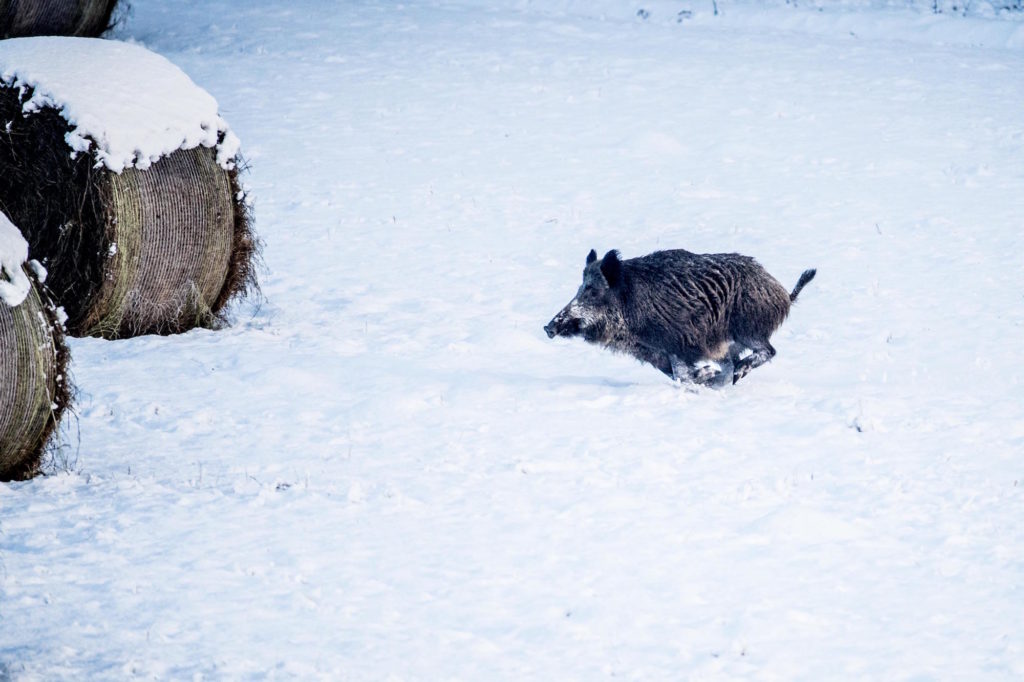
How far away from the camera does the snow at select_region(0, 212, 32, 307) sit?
589 cm

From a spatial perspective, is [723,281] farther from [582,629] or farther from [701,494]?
[582,629]

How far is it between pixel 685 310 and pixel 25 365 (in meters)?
4.16

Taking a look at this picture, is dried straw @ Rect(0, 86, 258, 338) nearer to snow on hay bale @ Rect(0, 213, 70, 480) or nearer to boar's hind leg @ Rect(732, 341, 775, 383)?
snow on hay bale @ Rect(0, 213, 70, 480)

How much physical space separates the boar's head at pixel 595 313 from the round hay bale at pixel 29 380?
3.28m

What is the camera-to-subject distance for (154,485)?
20.2 feet

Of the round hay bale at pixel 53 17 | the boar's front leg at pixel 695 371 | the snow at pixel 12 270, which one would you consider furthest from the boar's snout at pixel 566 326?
the round hay bale at pixel 53 17

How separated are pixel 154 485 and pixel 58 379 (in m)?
0.73

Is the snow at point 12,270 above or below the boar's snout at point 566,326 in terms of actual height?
above

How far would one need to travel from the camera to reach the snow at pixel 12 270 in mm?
5891

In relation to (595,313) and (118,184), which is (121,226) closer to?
(118,184)

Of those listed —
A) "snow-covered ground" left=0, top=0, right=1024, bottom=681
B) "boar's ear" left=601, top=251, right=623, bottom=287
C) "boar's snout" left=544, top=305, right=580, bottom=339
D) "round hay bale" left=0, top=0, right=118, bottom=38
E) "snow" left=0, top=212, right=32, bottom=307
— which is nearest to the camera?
"snow-covered ground" left=0, top=0, right=1024, bottom=681

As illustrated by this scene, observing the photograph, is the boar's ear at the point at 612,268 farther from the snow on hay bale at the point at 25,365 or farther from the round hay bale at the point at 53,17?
the round hay bale at the point at 53,17

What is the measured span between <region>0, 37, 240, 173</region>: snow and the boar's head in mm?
2806

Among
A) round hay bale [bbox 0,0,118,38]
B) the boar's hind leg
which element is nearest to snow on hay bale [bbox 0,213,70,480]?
the boar's hind leg
